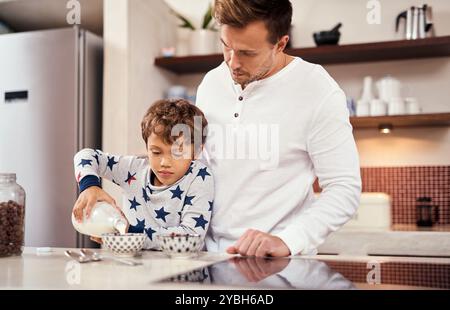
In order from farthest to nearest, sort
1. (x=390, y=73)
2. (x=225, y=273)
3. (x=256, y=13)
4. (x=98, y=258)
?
(x=390, y=73), (x=256, y=13), (x=98, y=258), (x=225, y=273)

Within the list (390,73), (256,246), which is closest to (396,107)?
(390,73)

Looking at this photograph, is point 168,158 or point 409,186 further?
point 409,186

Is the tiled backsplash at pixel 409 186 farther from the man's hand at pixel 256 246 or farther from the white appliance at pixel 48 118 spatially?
the man's hand at pixel 256 246

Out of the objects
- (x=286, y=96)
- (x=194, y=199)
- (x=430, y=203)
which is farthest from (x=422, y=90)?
(x=194, y=199)

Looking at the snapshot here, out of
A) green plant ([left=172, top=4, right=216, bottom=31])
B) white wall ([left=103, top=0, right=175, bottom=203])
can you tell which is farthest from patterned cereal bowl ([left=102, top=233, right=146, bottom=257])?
green plant ([left=172, top=4, right=216, bottom=31])

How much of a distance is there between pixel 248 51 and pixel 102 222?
469 millimetres

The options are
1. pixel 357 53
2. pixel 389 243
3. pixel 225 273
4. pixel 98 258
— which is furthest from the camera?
pixel 357 53

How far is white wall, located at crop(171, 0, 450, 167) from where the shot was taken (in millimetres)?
2529

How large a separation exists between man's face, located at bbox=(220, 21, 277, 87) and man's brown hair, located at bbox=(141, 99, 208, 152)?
13 cm

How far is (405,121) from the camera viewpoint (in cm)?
246

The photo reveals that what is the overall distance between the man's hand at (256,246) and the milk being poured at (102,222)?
218 millimetres

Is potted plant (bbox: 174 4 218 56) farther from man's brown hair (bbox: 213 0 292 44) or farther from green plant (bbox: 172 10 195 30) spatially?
man's brown hair (bbox: 213 0 292 44)

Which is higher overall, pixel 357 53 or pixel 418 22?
pixel 418 22

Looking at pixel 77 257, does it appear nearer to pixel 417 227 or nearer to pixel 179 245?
pixel 179 245
